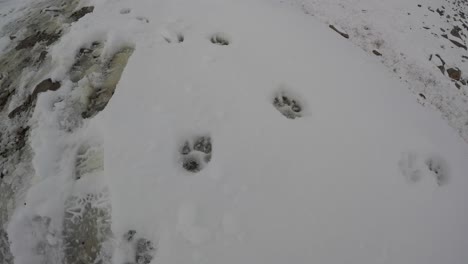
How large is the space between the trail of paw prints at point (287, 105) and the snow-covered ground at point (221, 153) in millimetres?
22

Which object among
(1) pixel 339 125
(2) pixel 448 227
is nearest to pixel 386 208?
(2) pixel 448 227

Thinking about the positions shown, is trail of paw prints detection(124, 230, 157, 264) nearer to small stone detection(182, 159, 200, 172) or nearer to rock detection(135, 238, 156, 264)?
rock detection(135, 238, 156, 264)

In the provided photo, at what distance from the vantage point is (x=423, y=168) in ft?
14.4

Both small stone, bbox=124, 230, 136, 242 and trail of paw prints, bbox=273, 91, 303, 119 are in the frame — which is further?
trail of paw prints, bbox=273, 91, 303, 119

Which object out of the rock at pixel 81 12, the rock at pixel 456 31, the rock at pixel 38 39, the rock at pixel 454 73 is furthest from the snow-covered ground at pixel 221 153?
the rock at pixel 456 31

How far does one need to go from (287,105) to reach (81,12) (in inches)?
164

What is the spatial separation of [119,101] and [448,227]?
4.20 m

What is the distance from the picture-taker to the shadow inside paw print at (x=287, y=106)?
4406 millimetres

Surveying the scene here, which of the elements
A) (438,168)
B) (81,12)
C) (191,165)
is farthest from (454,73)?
(81,12)

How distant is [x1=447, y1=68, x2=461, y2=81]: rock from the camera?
7.74 metres

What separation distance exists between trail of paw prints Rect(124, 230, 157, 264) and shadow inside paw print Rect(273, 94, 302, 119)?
2.34m

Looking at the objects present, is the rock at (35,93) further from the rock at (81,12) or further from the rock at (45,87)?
the rock at (81,12)

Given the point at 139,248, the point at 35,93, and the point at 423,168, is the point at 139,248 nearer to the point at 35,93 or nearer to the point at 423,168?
the point at 35,93

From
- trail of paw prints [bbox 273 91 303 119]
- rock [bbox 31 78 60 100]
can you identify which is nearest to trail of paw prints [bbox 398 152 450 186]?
trail of paw prints [bbox 273 91 303 119]
